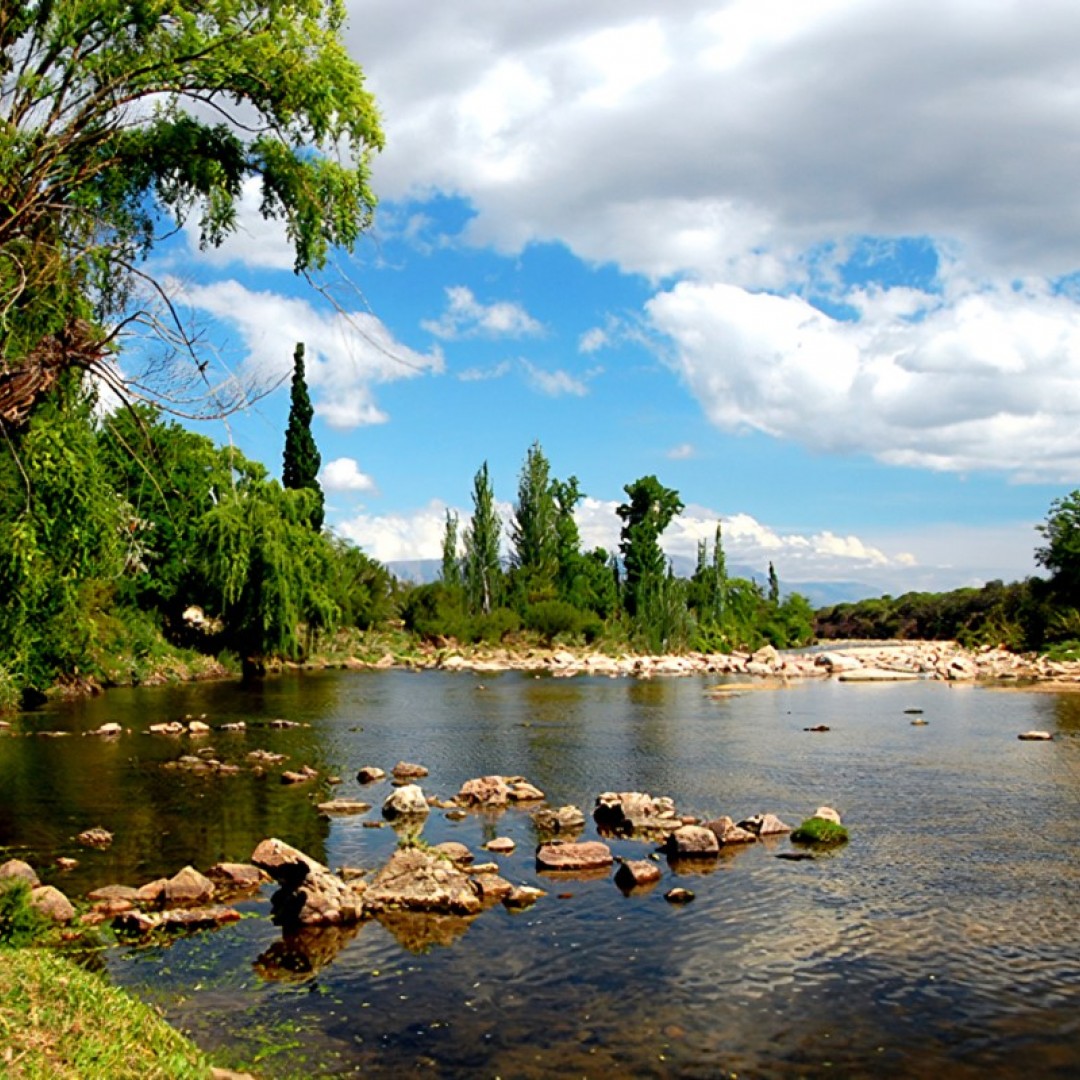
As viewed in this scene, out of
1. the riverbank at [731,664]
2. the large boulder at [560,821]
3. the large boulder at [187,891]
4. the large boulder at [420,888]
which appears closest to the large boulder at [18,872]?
the large boulder at [187,891]

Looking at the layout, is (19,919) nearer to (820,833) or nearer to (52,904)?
(52,904)

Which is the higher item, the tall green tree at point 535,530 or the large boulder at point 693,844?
the tall green tree at point 535,530

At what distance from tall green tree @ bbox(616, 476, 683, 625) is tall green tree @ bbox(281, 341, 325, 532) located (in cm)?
2302

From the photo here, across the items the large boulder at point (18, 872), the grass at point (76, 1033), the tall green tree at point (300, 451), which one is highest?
the tall green tree at point (300, 451)

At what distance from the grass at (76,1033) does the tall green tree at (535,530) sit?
66.8 meters

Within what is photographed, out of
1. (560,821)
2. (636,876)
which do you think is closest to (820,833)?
(636,876)

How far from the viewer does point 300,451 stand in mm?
57219

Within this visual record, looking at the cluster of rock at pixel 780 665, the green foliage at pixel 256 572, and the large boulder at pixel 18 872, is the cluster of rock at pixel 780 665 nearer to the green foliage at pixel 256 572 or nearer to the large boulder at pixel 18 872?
the green foliage at pixel 256 572

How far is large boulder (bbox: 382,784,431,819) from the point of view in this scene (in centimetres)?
1711

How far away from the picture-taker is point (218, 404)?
8.70 m

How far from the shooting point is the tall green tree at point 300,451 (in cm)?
5716

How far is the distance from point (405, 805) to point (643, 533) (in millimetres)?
58123

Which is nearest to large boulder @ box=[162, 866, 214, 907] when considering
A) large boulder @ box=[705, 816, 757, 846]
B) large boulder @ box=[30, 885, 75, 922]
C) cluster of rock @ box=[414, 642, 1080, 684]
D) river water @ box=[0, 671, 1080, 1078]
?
river water @ box=[0, 671, 1080, 1078]

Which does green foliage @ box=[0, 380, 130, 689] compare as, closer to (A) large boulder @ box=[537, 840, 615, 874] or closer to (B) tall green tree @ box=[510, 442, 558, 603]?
(A) large boulder @ box=[537, 840, 615, 874]
